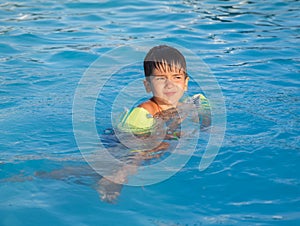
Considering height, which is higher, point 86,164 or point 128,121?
point 128,121

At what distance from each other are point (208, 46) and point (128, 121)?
13.2 ft

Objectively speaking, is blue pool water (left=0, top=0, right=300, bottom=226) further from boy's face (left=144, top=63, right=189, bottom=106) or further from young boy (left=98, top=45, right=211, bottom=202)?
boy's face (left=144, top=63, right=189, bottom=106)

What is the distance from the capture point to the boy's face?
477 cm

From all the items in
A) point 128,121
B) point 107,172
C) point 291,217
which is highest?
point 128,121

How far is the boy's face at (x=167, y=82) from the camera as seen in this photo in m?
4.77

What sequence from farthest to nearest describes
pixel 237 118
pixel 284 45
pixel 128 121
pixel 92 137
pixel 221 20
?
1. pixel 221 20
2. pixel 284 45
3. pixel 237 118
4. pixel 92 137
5. pixel 128 121

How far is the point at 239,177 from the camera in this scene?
4.16 m

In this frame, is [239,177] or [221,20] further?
[221,20]

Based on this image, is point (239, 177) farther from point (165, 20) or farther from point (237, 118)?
point (165, 20)

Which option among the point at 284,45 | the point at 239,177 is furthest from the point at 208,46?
the point at 239,177

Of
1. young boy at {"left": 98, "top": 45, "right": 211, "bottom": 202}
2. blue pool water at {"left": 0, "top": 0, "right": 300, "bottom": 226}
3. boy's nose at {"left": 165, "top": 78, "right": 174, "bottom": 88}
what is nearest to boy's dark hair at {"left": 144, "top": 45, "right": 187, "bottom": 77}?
young boy at {"left": 98, "top": 45, "right": 211, "bottom": 202}

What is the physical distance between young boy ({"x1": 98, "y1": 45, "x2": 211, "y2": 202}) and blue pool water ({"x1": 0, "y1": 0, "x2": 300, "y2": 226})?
49 centimetres

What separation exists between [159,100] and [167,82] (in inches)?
9.1

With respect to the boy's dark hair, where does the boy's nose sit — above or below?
below
